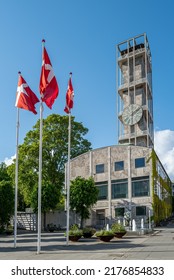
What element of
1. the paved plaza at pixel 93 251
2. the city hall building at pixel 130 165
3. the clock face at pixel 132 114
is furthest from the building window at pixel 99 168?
the paved plaza at pixel 93 251

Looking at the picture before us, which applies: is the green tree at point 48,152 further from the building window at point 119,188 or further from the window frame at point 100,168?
the building window at point 119,188

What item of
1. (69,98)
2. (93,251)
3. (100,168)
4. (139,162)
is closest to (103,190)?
(100,168)

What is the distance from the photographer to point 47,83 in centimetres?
2036

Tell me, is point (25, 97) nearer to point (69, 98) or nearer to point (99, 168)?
point (69, 98)

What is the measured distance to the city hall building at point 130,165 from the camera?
5076cm

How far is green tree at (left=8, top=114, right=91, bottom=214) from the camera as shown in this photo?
54.7 meters

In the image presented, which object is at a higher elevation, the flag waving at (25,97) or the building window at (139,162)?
the flag waving at (25,97)

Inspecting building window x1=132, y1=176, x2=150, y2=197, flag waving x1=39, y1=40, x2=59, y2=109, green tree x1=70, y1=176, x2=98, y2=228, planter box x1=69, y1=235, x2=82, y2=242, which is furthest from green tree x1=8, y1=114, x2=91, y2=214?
flag waving x1=39, y1=40, x2=59, y2=109

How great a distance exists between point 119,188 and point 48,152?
12.5m

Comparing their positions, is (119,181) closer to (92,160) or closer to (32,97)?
(92,160)

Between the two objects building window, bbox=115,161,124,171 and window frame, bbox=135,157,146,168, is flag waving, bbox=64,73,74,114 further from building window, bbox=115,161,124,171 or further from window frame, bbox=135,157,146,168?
building window, bbox=115,161,124,171

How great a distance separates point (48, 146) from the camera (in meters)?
56.5

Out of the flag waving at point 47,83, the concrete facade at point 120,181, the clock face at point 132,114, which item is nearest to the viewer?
the flag waving at point 47,83

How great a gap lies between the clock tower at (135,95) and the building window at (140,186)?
38.8 ft
